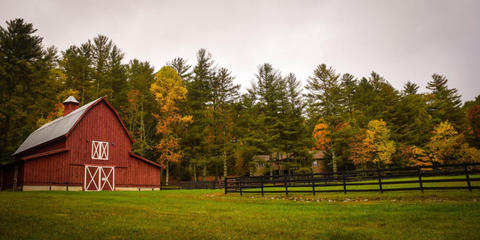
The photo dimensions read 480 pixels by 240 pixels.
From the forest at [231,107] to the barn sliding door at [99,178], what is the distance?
914 cm

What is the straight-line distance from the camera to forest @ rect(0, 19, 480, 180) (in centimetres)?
3350

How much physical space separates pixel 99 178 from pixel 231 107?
68.7 ft

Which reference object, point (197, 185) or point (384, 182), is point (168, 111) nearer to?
point (197, 185)

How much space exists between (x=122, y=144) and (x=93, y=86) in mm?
17178

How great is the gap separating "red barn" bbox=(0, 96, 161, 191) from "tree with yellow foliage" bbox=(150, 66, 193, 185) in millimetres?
5218

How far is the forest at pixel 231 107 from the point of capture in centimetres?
3350

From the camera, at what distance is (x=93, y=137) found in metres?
26.7

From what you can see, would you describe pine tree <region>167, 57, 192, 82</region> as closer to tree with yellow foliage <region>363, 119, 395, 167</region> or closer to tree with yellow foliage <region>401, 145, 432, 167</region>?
tree with yellow foliage <region>363, 119, 395, 167</region>

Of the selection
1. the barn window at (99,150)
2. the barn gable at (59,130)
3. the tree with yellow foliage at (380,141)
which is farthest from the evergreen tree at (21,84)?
the tree with yellow foliage at (380,141)

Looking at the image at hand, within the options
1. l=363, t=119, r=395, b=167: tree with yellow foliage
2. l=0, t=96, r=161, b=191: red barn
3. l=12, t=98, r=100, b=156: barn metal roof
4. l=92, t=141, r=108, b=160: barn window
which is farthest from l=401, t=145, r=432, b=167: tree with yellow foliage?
l=12, t=98, r=100, b=156: barn metal roof

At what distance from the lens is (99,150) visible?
1062 inches

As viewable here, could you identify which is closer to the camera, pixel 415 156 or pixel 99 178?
pixel 99 178

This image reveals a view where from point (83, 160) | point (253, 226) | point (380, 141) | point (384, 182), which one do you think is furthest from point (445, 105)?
point (83, 160)

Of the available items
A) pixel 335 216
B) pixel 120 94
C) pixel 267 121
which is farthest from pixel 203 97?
pixel 335 216
